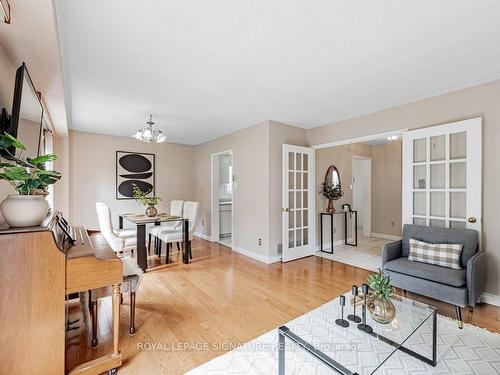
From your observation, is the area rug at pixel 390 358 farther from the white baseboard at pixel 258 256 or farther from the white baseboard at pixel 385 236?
the white baseboard at pixel 385 236

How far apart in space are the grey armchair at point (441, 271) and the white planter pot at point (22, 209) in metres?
3.15

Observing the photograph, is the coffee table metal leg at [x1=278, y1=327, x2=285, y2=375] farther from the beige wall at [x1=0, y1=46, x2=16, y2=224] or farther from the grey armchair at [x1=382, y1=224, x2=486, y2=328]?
the beige wall at [x1=0, y1=46, x2=16, y2=224]

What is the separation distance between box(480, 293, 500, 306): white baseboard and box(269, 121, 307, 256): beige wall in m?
2.49

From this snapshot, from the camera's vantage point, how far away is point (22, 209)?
4.38 feet

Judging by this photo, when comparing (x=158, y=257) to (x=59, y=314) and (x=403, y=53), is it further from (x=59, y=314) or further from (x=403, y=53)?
(x=403, y=53)

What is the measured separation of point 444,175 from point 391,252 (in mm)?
1117

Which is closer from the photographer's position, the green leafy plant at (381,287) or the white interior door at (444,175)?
the green leafy plant at (381,287)

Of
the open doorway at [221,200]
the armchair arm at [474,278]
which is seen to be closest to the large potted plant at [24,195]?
the armchair arm at [474,278]

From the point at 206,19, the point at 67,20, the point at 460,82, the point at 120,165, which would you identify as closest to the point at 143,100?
the point at 67,20

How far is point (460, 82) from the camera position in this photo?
259 cm

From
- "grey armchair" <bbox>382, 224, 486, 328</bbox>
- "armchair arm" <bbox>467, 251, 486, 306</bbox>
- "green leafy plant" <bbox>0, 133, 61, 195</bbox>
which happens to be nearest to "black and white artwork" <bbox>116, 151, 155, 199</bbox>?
"green leafy plant" <bbox>0, 133, 61, 195</bbox>

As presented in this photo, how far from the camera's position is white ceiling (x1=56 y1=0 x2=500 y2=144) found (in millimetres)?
1563

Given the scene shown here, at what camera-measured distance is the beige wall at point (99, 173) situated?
4605 mm

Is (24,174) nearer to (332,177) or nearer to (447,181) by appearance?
(447,181)
